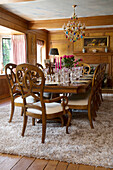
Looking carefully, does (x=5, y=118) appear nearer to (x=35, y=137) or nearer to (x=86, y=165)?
(x=35, y=137)

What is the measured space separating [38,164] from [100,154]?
679mm

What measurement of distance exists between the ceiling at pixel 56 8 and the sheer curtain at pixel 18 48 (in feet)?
2.55

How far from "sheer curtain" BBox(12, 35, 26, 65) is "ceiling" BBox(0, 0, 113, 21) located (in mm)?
776

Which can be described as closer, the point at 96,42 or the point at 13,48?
the point at 13,48

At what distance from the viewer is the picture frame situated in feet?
27.9

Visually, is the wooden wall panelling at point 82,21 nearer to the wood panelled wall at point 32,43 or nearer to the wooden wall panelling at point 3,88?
the wood panelled wall at point 32,43

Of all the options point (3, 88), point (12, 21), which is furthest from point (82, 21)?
point (3, 88)

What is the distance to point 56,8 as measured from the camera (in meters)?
5.33

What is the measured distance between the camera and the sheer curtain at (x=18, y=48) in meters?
6.65

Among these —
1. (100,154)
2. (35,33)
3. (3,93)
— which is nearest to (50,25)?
(35,33)

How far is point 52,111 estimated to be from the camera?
2395 millimetres

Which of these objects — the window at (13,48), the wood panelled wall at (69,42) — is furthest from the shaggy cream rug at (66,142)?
the wood panelled wall at (69,42)

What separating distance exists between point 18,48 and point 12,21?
1.11 meters

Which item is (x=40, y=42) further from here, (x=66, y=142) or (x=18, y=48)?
(x=66, y=142)
